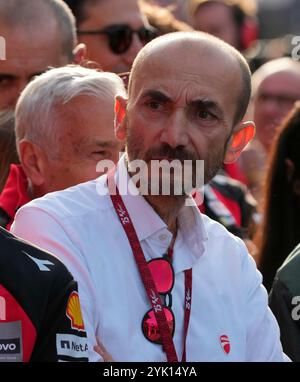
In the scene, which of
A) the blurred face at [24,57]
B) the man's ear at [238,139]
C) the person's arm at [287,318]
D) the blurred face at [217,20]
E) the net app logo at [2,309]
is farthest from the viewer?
the blurred face at [217,20]

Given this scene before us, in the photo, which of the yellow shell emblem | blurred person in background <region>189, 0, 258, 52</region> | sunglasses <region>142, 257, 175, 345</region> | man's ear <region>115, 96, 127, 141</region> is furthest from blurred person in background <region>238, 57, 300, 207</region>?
the yellow shell emblem

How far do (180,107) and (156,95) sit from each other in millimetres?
83

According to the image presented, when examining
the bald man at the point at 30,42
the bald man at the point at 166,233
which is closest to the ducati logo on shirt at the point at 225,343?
the bald man at the point at 166,233

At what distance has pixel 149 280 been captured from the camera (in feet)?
11.3

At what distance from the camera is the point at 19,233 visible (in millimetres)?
3490

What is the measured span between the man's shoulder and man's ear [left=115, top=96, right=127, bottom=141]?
176mm

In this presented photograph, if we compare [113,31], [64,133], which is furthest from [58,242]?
[113,31]

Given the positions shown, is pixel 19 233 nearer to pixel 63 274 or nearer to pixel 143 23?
pixel 63 274

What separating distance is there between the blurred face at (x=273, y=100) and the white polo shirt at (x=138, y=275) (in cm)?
348

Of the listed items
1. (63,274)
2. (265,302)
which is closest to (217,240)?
(265,302)

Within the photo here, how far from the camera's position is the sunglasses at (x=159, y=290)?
11.2 feet

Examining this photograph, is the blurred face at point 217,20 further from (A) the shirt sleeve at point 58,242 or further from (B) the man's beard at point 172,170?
(A) the shirt sleeve at point 58,242

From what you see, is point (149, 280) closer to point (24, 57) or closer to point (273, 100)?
point (24, 57)
